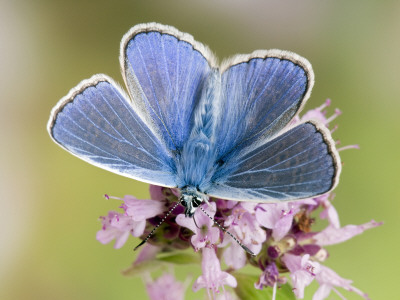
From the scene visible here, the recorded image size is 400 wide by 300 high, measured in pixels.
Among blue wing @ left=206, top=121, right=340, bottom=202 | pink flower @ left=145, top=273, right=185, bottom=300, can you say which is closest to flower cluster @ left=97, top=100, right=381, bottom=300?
blue wing @ left=206, top=121, right=340, bottom=202

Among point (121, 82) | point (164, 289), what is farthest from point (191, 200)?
point (121, 82)

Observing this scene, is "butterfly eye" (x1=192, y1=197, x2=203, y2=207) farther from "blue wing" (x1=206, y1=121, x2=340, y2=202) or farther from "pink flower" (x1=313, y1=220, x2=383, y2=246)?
"pink flower" (x1=313, y1=220, x2=383, y2=246)

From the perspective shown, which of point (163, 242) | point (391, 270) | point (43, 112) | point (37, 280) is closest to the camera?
point (163, 242)

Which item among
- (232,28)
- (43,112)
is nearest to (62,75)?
(43,112)

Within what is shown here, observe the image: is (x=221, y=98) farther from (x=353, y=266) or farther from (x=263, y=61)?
(x=353, y=266)

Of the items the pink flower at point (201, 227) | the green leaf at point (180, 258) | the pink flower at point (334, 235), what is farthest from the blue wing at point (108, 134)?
the pink flower at point (334, 235)

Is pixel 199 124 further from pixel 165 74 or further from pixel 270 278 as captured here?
pixel 270 278
